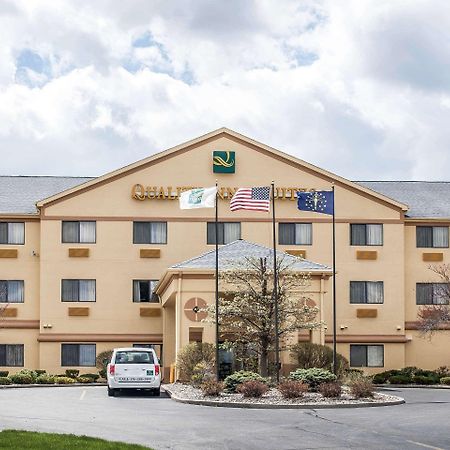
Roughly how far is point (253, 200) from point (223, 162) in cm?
1368

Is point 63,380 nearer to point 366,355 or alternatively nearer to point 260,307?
point 260,307

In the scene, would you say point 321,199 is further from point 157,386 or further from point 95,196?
point 95,196

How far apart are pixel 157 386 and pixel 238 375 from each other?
3139 millimetres

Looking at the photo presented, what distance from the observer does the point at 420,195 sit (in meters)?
58.2

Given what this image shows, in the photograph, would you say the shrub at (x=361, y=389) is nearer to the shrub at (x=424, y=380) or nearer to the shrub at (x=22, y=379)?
the shrub at (x=424, y=380)

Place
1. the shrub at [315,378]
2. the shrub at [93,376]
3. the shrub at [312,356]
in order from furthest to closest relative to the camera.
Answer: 1. the shrub at [93,376]
2. the shrub at [312,356]
3. the shrub at [315,378]

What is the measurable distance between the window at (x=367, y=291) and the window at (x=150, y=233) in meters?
9.66

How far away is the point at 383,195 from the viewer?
5453 centimetres

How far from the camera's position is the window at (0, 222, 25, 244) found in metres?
53.5

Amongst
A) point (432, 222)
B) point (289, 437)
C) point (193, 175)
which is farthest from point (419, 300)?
point (289, 437)

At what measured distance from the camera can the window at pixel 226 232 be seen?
5306 cm

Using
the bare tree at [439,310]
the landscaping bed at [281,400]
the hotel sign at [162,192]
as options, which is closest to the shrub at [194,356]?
the landscaping bed at [281,400]

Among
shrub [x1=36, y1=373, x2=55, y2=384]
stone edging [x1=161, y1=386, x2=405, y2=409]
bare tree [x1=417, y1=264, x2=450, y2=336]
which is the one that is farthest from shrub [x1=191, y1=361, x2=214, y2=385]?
bare tree [x1=417, y1=264, x2=450, y2=336]

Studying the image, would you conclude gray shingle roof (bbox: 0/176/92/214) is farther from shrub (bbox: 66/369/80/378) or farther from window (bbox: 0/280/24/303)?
shrub (bbox: 66/369/80/378)
